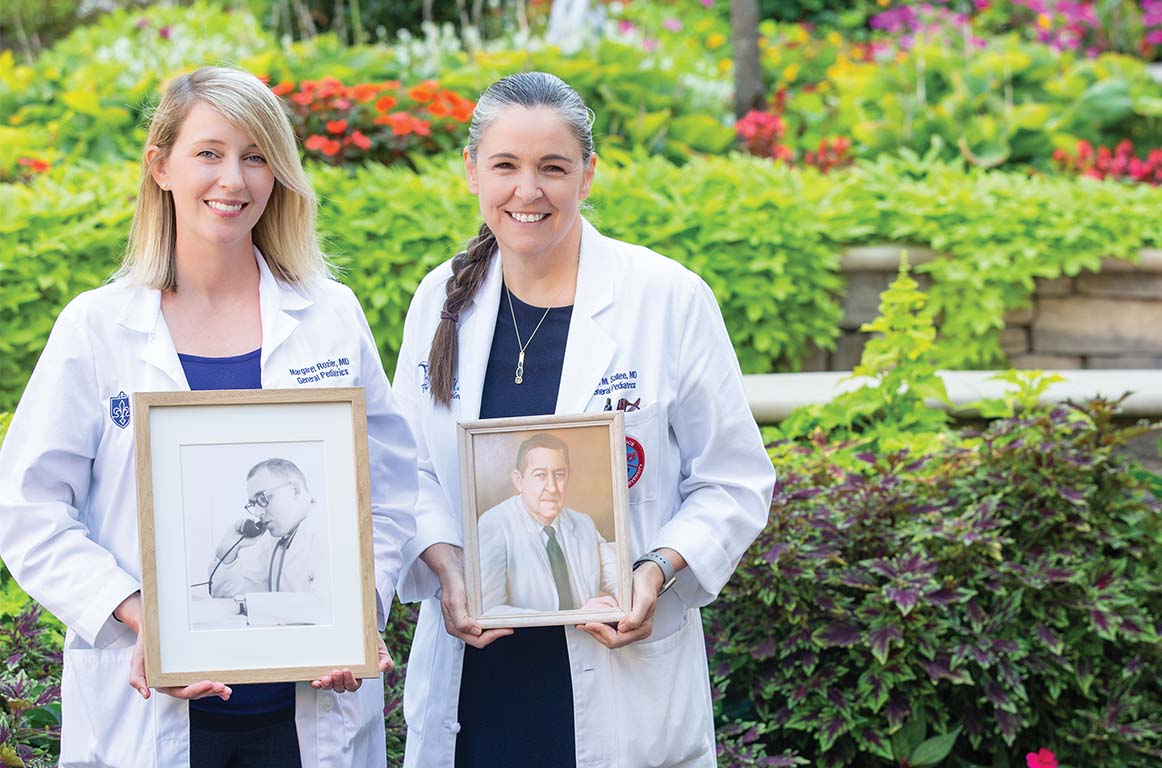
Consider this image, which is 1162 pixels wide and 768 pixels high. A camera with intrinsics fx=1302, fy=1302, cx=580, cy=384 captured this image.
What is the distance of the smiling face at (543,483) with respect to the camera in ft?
7.19

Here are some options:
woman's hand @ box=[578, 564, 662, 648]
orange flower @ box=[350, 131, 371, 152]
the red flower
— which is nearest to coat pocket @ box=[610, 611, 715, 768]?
woman's hand @ box=[578, 564, 662, 648]

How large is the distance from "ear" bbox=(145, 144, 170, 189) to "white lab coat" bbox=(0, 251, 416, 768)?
19cm

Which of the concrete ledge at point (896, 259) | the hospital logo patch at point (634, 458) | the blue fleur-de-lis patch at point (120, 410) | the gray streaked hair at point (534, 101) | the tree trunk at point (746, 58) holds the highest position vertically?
the tree trunk at point (746, 58)

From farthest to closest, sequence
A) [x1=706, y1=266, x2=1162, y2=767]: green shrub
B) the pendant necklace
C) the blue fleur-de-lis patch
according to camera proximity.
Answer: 1. [x1=706, y1=266, x2=1162, y2=767]: green shrub
2. the pendant necklace
3. the blue fleur-de-lis patch

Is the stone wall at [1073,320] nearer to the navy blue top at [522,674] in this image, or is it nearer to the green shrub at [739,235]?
the green shrub at [739,235]

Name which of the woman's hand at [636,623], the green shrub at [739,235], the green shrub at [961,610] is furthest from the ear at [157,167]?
the green shrub at [739,235]

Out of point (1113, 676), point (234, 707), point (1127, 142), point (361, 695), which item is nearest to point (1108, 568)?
point (1113, 676)

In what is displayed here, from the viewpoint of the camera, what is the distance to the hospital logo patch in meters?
2.34

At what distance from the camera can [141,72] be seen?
7766 millimetres

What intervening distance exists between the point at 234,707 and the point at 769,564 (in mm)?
1738

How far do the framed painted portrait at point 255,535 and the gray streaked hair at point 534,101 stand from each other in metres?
0.58

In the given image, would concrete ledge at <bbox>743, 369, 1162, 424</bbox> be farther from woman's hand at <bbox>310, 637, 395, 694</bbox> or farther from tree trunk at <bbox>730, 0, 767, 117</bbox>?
tree trunk at <bbox>730, 0, 767, 117</bbox>

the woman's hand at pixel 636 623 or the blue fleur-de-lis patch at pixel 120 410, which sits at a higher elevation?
the blue fleur-de-lis patch at pixel 120 410

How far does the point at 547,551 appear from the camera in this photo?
2193mm
